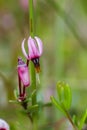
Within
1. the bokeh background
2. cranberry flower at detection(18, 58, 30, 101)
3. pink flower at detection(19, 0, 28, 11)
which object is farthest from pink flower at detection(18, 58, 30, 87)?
pink flower at detection(19, 0, 28, 11)

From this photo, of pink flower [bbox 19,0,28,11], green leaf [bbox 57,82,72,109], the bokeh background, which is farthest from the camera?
pink flower [bbox 19,0,28,11]

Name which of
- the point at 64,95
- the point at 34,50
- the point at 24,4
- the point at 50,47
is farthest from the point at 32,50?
the point at 50,47

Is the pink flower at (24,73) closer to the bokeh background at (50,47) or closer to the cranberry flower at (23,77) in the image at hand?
the cranberry flower at (23,77)

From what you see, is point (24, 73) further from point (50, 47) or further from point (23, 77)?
point (50, 47)

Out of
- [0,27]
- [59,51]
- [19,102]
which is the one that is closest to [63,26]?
[59,51]

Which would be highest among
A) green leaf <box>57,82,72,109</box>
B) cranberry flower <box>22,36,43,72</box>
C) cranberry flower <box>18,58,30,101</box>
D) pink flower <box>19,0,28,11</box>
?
pink flower <box>19,0,28,11</box>

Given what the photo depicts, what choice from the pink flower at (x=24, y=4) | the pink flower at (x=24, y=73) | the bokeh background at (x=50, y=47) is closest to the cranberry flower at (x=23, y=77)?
the pink flower at (x=24, y=73)

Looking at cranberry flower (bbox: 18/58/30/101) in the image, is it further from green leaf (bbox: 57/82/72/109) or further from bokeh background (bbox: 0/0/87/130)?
bokeh background (bbox: 0/0/87/130)

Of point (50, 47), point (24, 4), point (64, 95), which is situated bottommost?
point (64, 95)

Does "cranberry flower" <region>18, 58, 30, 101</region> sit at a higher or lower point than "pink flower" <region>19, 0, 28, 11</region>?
lower

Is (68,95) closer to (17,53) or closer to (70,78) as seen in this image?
(70,78)
